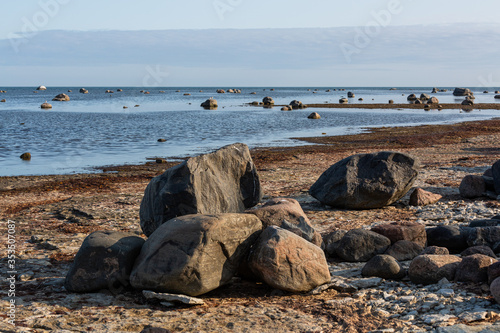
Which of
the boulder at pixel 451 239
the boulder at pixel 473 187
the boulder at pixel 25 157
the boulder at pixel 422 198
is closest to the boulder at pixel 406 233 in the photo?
the boulder at pixel 451 239

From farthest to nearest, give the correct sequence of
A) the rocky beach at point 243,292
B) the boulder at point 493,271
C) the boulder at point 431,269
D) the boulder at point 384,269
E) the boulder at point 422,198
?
1. the boulder at point 422,198
2. the boulder at point 384,269
3. the boulder at point 431,269
4. the boulder at point 493,271
5. the rocky beach at point 243,292

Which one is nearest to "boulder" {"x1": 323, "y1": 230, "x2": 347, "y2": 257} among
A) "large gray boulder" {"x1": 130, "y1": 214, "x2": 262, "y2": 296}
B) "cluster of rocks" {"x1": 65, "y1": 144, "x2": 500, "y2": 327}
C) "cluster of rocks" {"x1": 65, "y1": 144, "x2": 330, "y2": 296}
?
"cluster of rocks" {"x1": 65, "y1": 144, "x2": 500, "y2": 327}

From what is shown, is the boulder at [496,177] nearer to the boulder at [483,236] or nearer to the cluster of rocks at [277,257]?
the cluster of rocks at [277,257]

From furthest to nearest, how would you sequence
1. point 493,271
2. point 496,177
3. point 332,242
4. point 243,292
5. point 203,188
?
point 496,177 < point 203,188 < point 332,242 < point 243,292 < point 493,271

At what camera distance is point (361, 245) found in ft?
29.3

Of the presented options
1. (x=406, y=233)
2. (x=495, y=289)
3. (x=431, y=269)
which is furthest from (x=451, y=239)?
(x=495, y=289)

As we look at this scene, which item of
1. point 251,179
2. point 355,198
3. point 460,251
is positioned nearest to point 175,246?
point 251,179

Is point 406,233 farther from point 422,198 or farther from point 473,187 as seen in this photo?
point 473,187

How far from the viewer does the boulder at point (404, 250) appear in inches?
348

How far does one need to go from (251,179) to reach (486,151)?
18.0 metres

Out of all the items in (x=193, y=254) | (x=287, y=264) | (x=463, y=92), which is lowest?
(x=287, y=264)

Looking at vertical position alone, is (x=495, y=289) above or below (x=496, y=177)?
below

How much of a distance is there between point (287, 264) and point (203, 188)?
3.01 m

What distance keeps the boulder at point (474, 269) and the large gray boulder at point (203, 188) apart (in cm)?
455
